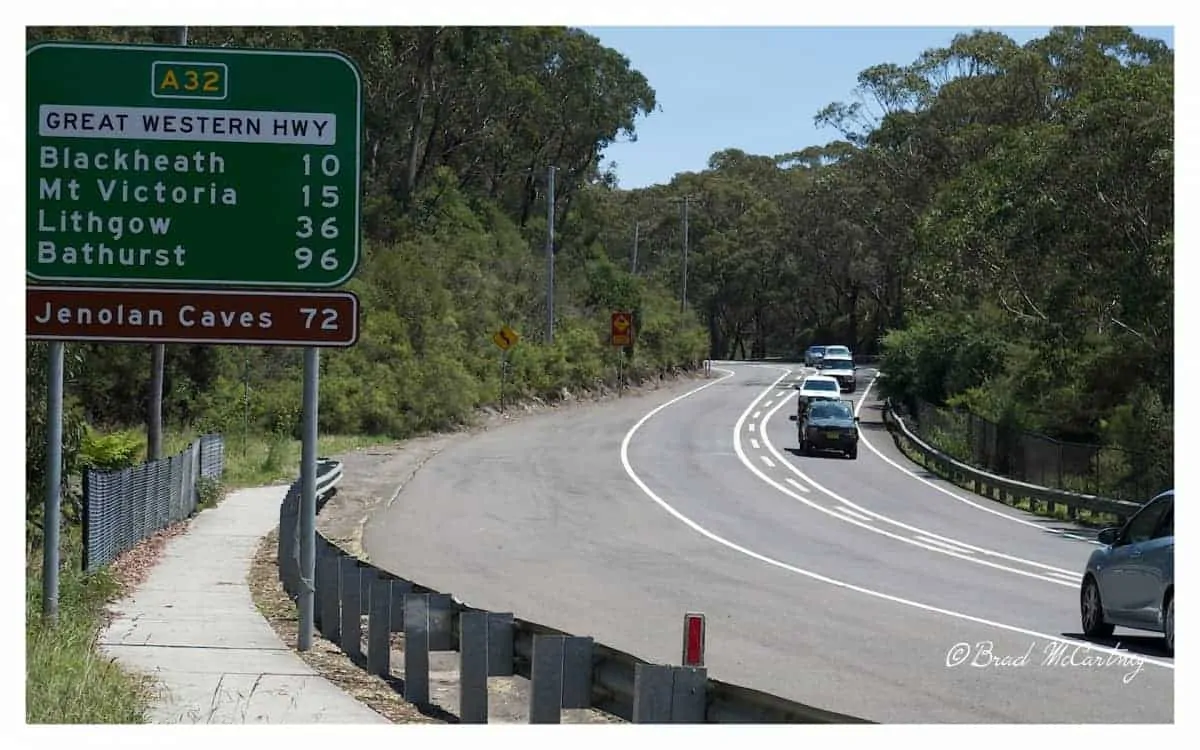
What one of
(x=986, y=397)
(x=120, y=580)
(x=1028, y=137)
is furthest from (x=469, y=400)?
(x=120, y=580)

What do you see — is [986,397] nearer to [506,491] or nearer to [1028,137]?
[1028,137]

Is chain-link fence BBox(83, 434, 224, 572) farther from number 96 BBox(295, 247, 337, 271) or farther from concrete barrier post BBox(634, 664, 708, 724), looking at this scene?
concrete barrier post BBox(634, 664, 708, 724)

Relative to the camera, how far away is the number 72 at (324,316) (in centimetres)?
1302

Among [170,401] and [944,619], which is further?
[170,401]

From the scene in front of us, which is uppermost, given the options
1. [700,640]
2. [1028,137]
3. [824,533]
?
[1028,137]

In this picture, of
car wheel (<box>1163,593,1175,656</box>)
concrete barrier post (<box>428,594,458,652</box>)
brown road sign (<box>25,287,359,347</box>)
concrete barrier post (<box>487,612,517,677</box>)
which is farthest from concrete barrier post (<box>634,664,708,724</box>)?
car wheel (<box>1163,593,1175,656</box>)

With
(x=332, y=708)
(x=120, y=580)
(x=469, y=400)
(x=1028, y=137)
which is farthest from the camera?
(x=469, y=400)

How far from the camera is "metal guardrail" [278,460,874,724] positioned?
7.98 meters

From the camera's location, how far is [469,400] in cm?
5103

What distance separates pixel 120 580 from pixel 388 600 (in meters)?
6.66

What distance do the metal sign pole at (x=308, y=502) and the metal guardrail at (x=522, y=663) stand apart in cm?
35

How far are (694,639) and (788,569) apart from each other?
13.2 meters

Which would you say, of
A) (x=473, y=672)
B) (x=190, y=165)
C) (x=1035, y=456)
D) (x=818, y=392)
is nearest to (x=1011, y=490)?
(x=1035, y=456)

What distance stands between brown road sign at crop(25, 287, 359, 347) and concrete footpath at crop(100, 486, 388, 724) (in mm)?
2778
